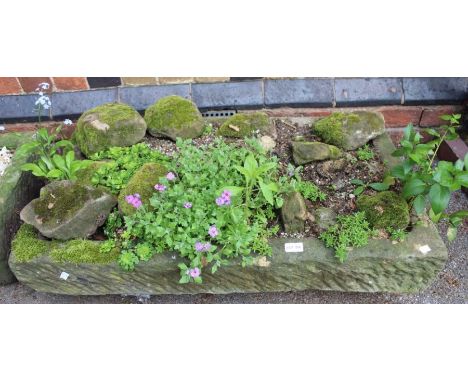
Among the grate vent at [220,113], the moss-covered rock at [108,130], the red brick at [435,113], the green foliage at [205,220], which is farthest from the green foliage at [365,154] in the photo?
the moss-covered rock at [108,130]

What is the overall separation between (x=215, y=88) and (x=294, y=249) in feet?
5.45

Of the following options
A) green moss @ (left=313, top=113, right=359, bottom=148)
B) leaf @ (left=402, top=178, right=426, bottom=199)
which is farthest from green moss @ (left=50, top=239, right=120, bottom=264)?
leaf @ (left=402, top=178, right=426, bottom=199)

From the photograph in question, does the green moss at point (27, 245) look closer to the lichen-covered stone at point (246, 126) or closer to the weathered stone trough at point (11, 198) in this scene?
the weathered stone trough at point (11, 198)

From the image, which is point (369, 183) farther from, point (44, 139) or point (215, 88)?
point (44, 139)

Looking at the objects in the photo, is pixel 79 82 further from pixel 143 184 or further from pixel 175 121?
pixel 143 184

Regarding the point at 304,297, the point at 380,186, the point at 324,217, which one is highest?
the point at 380,186

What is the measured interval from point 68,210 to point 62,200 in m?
0.08

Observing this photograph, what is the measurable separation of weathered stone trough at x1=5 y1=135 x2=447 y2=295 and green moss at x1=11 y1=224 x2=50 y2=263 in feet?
0.08

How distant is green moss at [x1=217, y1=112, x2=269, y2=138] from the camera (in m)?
2.98

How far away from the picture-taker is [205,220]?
2.33 m

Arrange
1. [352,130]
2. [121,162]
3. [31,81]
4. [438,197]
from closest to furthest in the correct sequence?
[438,197] → [121,162] → [352,130] → [31,81]

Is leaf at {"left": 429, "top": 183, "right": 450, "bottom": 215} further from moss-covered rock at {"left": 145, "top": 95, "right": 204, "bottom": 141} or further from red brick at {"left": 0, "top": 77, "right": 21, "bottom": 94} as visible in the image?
red brick at {"left": 0, "top": 77, "right": 21, "bottom": 94}

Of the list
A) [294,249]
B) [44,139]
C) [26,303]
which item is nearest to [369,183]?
[294,249]

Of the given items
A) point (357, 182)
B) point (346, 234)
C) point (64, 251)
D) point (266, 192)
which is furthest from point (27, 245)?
point (357, 182)
